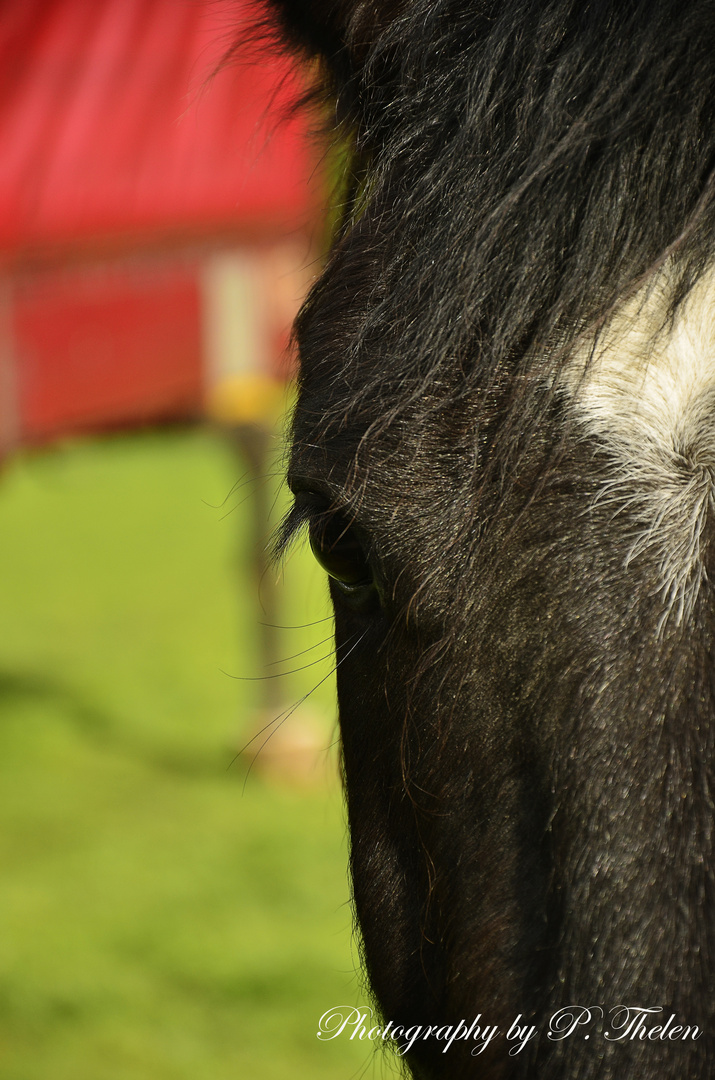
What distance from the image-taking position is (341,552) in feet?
3.73

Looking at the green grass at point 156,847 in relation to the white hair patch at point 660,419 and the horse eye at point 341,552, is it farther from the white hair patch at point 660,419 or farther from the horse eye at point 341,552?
the white hair patch at point 660,419

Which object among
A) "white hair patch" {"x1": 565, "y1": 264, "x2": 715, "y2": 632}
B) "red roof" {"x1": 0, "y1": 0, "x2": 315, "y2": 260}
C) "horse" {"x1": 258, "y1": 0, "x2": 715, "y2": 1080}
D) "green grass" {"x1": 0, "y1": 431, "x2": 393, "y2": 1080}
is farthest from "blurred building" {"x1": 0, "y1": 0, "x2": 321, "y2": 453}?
"white hair patch" {"x1": 565, "y1": 264, "x2": 715, "y2": 632}

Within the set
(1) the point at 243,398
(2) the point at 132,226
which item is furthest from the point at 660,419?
(1) the point at 243,398

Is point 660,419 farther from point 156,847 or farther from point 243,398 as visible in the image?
point 156,847

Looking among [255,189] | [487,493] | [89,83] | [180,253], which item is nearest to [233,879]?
[180,253]

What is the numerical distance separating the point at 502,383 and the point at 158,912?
3245 mm

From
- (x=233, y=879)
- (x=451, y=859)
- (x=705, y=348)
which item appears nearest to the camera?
(x=705, y=348)

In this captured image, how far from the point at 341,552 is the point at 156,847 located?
337cm

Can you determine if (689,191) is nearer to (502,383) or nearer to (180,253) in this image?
(502,383)

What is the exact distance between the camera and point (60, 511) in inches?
360

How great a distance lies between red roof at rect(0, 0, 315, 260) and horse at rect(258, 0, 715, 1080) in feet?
8.27

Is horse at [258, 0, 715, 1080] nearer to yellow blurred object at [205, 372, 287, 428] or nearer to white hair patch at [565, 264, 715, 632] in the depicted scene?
white hair patch at [565, 264, 715, 632]

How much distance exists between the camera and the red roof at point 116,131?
351 cm

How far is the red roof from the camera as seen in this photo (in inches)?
138
